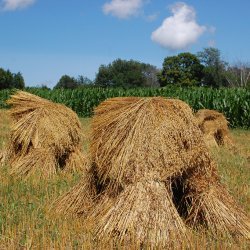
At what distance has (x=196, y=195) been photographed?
6340 mm

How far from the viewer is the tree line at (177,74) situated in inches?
3393

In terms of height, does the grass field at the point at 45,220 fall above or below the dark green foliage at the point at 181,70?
below

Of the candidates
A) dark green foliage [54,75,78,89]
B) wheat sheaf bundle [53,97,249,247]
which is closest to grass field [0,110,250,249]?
wheat sheaf bundle [53,97,249,247]

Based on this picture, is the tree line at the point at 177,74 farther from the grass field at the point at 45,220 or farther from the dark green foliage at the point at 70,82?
the grass field at the point at 45,220

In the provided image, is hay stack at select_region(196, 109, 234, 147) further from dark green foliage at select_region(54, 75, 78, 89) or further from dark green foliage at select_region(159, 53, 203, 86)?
dark green foliage at select_region(54, 75, 78, 89)

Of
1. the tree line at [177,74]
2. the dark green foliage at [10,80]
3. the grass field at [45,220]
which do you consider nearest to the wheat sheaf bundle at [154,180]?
the grass field at [45,220]

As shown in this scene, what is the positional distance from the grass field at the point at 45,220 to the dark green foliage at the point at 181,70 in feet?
267

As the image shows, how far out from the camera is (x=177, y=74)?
90625 millimetres

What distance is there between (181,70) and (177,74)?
179 centimetres

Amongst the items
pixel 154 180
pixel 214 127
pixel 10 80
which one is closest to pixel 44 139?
pixel 154 180

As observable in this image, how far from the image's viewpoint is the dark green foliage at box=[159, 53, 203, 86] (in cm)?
9081

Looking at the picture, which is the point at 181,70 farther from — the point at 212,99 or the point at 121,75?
the point at 212,99

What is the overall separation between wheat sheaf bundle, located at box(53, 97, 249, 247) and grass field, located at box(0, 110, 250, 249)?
0.26m

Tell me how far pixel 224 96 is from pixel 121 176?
866 inches
